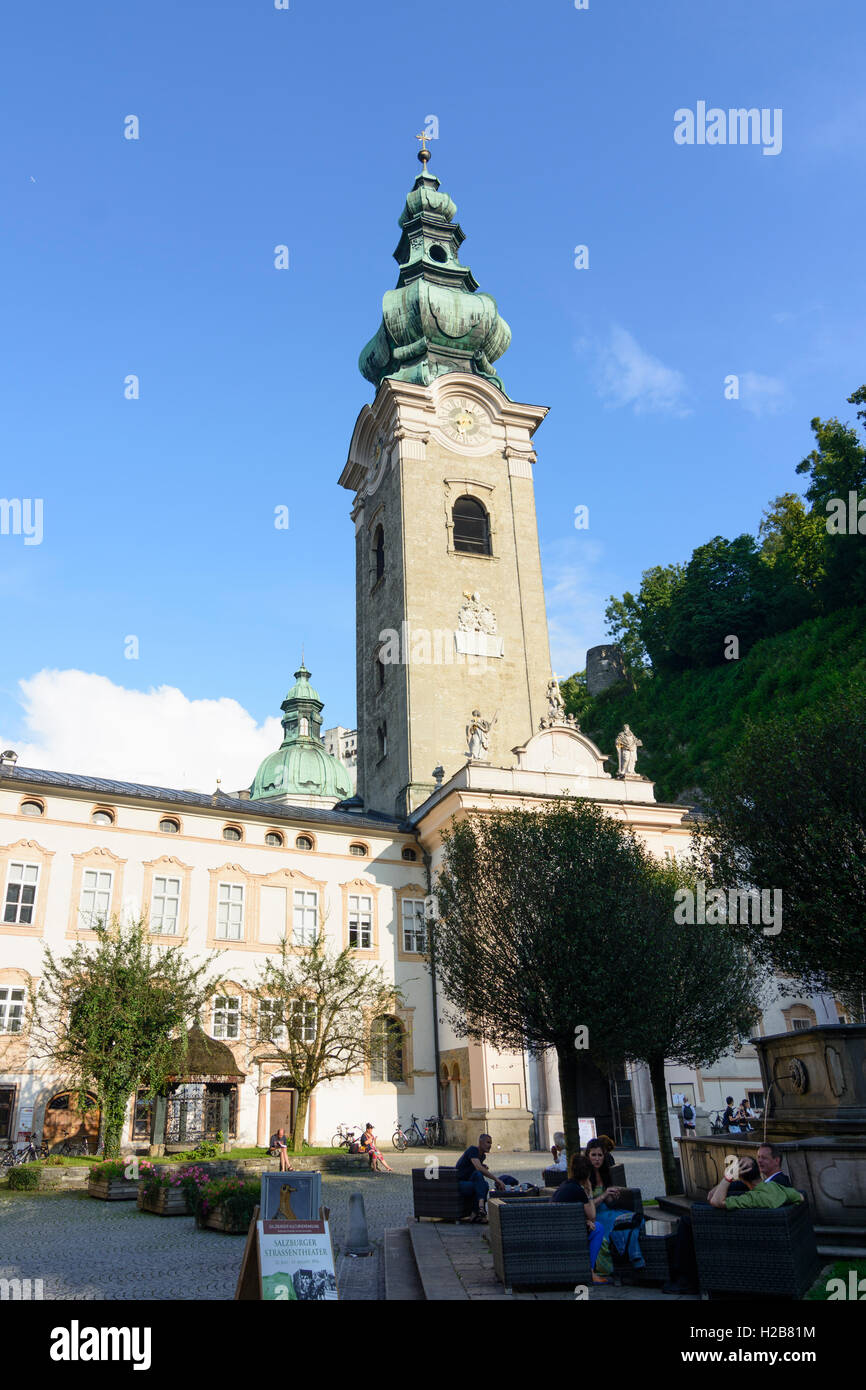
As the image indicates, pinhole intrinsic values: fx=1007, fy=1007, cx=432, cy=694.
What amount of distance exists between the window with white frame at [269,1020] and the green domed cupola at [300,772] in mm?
44939

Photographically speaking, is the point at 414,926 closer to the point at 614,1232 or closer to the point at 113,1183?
the point at 113,1183

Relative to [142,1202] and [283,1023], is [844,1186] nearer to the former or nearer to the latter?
[142,1202]

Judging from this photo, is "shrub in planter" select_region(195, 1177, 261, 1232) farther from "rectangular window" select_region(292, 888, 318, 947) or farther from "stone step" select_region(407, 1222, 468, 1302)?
"rectangular window" select_region(292, 888, 318, 947)

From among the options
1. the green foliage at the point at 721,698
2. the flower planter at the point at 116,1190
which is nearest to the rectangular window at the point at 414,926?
the flower planter at the point at 116,1190

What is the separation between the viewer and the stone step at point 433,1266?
9508 mm

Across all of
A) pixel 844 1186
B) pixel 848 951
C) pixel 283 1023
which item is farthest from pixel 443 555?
pixel 844 1186

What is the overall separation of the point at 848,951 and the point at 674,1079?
17.3 meters

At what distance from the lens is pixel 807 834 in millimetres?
17984

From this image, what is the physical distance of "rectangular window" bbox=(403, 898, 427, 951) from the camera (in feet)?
116

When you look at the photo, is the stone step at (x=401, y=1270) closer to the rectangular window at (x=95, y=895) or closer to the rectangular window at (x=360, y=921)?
the rectangular window at (x=95, y=895)

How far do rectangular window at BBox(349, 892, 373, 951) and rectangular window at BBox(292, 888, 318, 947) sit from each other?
133cm

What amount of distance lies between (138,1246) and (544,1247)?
7471 millimetres

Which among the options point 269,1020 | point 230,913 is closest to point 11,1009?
point 230,913
